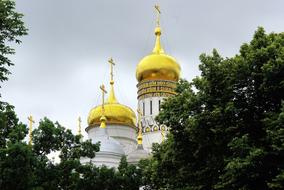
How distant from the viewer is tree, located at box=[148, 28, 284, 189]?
16812mm

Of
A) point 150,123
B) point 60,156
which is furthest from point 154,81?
point 60,156

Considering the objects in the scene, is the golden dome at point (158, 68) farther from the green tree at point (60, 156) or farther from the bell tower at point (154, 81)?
the green tree at point (60, 156)

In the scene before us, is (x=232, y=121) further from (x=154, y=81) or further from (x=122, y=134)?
(x=154, y=81)

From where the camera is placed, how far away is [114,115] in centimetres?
5356

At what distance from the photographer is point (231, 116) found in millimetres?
17922

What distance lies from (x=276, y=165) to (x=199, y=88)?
3.54 meters

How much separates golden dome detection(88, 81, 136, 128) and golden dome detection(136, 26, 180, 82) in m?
5.53

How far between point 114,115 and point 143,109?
550cm

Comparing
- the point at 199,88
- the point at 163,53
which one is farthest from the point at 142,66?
the point at 199,88

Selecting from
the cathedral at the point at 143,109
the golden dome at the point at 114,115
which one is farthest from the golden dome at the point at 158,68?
the golden dome at the point at 114,115

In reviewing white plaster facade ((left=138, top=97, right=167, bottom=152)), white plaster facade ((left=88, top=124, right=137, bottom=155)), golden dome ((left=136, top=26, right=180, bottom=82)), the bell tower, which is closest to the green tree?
white plaster facade ((left=88, top=124, right=137, bottom=155))

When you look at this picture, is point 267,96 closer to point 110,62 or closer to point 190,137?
point 190,137

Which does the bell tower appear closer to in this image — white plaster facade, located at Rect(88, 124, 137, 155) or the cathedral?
the cathedral

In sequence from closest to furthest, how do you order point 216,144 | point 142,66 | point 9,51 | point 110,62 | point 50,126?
point 9,51, point 216,144, point 50,126, point 110,62, point 142,66
